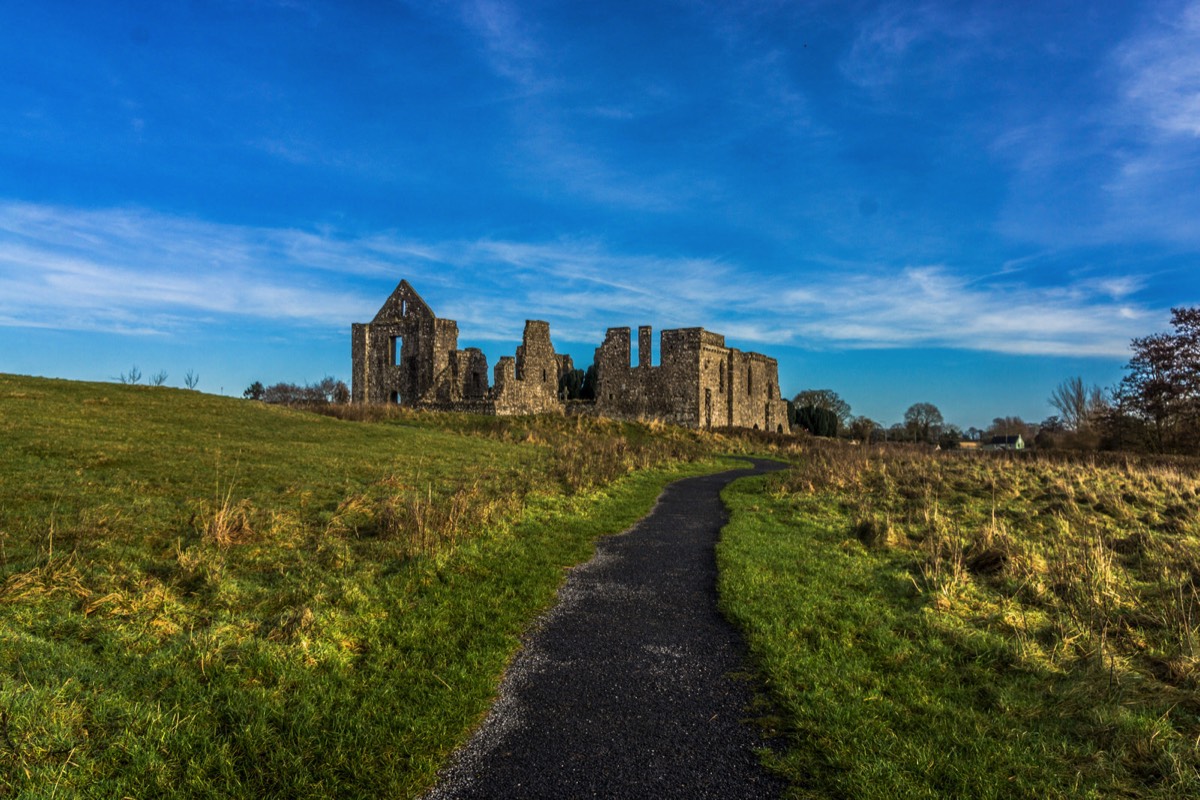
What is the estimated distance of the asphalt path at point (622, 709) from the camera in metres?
4.67

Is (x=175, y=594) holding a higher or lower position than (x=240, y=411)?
lower

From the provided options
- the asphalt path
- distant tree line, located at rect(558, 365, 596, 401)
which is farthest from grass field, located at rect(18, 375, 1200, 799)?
distant tree line, located at rect(558, 365, 596, 401)

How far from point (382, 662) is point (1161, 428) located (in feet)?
140

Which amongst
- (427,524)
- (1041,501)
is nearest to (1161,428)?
(1041,501)

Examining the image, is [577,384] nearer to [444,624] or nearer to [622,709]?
[444,624]

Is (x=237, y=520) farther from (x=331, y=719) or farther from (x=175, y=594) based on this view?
(x=331, y=719)

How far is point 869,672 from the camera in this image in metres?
6.56

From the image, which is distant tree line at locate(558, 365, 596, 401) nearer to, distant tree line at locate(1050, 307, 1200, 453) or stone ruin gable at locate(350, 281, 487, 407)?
stone ruin gable at locate(350, 281, 487, 407)

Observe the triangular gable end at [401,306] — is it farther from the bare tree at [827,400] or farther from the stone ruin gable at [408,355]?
the bare tree at [827,400]

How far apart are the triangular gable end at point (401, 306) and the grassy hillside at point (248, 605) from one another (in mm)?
27100

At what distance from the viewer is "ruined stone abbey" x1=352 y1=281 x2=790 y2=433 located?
4156 cm

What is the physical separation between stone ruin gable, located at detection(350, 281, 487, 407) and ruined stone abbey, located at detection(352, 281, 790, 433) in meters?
0.07

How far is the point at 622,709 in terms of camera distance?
18.8 feet

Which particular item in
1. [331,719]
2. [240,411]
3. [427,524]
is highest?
[240,411]
